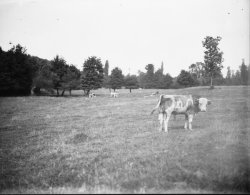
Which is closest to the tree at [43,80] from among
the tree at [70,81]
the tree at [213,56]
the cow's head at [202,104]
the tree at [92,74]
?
the tree at [70,81]

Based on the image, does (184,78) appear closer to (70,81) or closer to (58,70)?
(70,81)

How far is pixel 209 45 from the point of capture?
7112 cm

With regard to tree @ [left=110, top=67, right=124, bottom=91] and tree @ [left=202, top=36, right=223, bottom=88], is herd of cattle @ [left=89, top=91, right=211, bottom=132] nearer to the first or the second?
tree @ [left=202, top=36, right=223, bottom=88]

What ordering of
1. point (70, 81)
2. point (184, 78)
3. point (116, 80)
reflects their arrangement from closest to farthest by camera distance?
point (70, 81) → point (116, 80) → point (184, 78)

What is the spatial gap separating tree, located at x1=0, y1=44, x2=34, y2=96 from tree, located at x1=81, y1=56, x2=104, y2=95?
17914 millimetres

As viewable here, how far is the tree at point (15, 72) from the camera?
6303cm

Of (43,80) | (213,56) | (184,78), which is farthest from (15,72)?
(184,78)

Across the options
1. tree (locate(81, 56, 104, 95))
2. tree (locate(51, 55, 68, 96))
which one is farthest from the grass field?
tree (locate(81, 56, 104, 95))

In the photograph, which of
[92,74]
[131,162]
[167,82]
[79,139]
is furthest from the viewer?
[167,82]

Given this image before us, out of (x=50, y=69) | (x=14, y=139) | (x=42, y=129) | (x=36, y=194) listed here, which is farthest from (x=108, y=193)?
(x=50, y=69)

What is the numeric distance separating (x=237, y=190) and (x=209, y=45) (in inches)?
2728

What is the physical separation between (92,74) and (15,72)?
83.9ft

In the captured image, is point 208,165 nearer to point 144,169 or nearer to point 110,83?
point 144,169

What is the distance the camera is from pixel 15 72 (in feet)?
216
